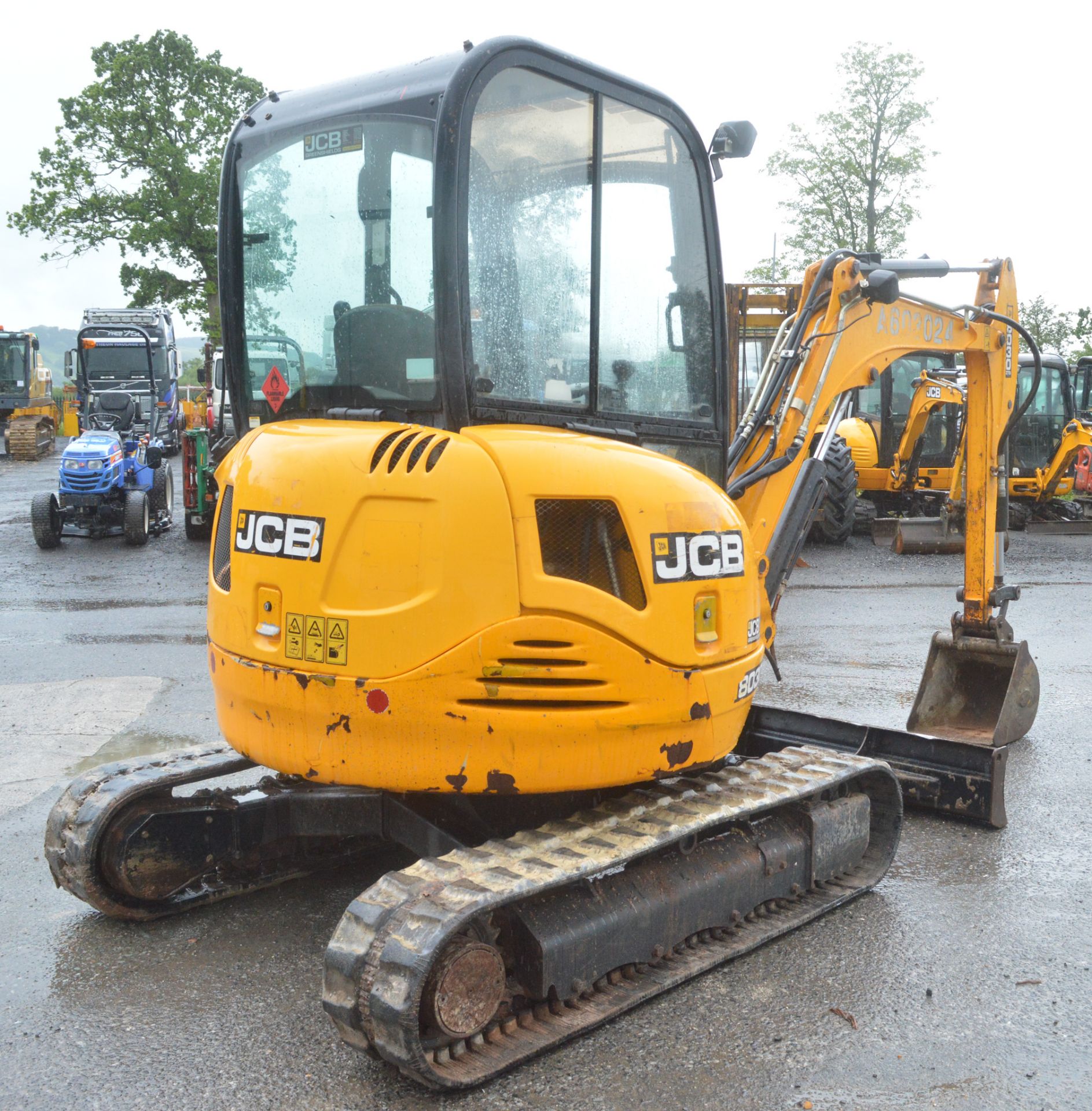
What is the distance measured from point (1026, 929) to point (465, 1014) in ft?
7.11

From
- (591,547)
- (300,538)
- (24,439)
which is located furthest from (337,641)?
(24,439)

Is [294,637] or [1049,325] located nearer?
[294,637]

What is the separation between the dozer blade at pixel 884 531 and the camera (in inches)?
647

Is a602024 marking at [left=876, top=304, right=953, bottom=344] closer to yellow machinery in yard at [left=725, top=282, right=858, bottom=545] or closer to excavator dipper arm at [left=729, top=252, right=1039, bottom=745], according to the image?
excavator dipper arm at [left=729, top=252, right=1039, bottom=745]

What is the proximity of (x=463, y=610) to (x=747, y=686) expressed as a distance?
1.19m

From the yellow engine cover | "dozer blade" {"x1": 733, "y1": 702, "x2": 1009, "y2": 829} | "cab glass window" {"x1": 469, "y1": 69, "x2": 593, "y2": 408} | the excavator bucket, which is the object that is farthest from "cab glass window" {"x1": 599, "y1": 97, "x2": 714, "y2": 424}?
the excavator bucket

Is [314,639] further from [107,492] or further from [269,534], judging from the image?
[107,492]

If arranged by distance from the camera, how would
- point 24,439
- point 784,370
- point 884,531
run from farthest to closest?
Result: point 24,439 → point 884,531 → point 784,370

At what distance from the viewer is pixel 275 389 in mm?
4137

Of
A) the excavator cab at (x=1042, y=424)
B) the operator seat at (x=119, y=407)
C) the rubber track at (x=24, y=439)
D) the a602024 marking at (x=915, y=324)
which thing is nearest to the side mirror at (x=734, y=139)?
the a602024 marking at (x=915, y=324)

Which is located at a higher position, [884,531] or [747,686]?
[747,686]

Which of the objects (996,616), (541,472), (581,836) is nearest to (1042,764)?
(996,616)

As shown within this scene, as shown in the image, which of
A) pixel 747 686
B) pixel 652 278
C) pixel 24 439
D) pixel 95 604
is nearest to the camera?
pixel 747 686

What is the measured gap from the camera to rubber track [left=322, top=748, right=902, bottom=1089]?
10.1 ft
